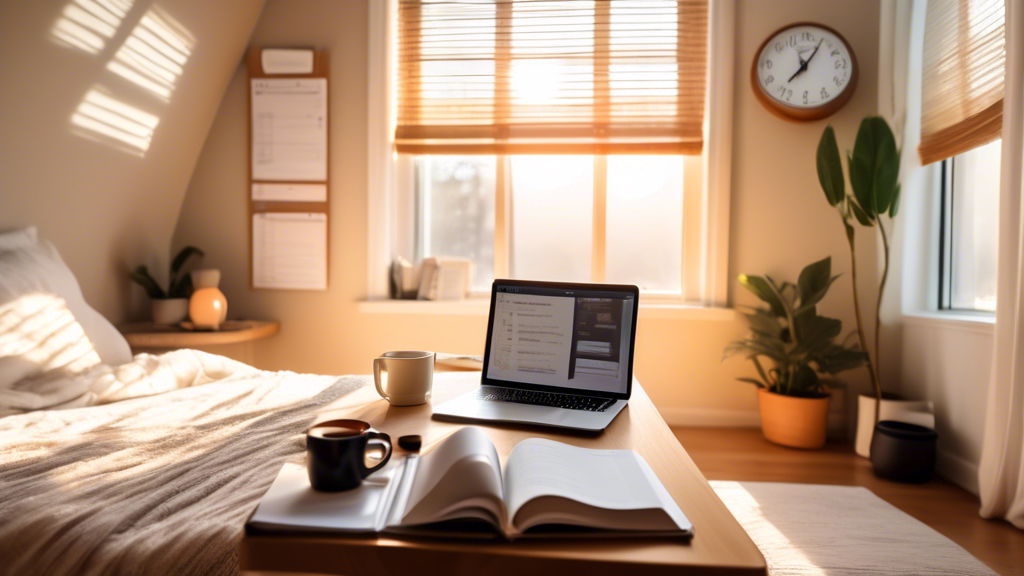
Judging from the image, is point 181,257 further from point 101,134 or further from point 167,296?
point 101,134

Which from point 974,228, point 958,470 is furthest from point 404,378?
point 974,228

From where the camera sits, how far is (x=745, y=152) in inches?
116

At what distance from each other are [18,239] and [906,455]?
343 cm

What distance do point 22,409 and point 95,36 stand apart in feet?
5.29

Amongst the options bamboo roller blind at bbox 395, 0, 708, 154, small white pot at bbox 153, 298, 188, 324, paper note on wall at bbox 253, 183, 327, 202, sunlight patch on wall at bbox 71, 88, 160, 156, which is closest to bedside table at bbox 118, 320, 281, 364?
small white pot at bbox 153, 298, 188, 324

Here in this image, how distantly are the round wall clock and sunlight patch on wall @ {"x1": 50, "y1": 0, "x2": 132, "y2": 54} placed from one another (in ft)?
9.53

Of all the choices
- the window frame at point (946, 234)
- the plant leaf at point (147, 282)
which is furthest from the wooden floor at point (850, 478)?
the plant leaf at point (147, 282)

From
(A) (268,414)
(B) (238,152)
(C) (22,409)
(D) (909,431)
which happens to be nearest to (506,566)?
(A) (268,414)

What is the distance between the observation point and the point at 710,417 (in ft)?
9.81

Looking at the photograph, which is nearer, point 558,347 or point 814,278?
point 558,347

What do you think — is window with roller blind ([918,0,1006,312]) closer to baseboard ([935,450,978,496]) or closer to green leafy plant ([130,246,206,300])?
baseboard ([935,450,978,496])

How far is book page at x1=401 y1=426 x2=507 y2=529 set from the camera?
Result: 58cm

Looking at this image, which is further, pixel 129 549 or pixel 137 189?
pixel 137 189

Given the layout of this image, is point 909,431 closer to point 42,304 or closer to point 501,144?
point 501,144
